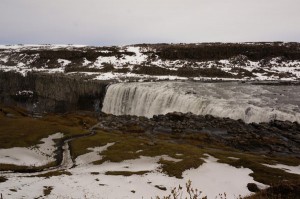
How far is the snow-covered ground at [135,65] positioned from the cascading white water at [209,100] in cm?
1478

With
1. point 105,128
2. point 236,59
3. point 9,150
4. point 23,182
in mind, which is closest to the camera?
point 23,182

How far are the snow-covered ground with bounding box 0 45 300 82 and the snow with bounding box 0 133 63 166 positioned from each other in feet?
158

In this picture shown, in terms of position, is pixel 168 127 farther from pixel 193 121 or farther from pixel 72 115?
pixel 72 115

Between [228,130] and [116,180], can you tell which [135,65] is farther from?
[116,180]

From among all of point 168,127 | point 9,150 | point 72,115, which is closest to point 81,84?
point 72,115

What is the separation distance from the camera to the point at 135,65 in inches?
4606

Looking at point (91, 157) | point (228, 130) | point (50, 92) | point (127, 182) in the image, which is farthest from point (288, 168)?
point (50, 92)

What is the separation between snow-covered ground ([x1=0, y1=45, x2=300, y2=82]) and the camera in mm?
100119

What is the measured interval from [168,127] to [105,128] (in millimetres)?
12842

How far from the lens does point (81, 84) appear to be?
92.8m

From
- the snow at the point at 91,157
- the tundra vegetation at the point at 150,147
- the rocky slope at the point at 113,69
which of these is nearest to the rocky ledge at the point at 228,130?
the tundra vegetation at the point at 150,147

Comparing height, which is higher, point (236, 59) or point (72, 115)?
point (236, 59)

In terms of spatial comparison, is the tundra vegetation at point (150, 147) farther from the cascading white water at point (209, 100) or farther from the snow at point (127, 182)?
the cascading white water at point (209, 100)

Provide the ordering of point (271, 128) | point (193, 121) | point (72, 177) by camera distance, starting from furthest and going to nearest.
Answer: point (193, 121), point (271, 128), point (72, 177)
